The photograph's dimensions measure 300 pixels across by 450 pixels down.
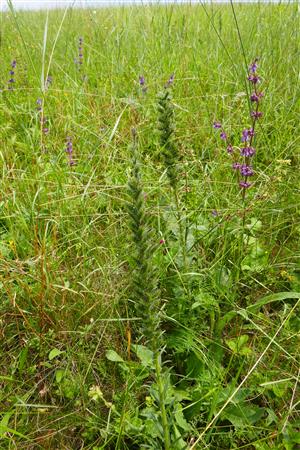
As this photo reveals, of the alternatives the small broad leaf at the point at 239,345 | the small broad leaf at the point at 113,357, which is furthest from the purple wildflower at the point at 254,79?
the small broad leaf at the point at 113,357

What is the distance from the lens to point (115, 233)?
1821 millimetres

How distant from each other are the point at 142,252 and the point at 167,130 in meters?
0.54

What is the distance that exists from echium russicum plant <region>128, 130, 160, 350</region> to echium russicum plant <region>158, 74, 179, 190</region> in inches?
17.0

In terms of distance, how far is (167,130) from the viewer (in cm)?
128

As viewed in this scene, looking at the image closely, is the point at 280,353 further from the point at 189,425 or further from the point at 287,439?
the point at 189,425

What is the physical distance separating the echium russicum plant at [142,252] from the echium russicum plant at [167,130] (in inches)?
17.0

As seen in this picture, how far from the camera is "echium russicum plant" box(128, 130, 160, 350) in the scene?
2.66 feet

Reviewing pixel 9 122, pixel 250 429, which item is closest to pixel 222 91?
pixel 9 122

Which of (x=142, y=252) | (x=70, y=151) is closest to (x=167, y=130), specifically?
(x=142, y=252)

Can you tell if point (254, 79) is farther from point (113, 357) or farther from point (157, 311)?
point (113, 357)

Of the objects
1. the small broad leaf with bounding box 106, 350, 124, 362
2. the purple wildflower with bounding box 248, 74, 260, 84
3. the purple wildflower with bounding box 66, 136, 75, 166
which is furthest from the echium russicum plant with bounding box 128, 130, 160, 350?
the purple wildflower with bounding box 66, 136, 75, 166

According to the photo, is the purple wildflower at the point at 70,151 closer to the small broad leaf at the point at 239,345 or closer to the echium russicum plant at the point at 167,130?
the echium russicum plant at the point at 167,130

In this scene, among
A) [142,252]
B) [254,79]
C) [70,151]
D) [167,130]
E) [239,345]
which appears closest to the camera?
[142,252]

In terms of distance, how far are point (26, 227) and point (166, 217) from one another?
0.64 m
